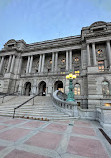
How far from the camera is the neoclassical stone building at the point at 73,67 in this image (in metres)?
17.8

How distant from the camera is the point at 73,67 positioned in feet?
89.0

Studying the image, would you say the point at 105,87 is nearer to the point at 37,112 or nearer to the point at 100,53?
the point at 100,53

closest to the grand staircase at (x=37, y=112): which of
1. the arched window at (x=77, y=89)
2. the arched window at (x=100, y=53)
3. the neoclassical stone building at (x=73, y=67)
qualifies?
the neoclassical stone building at (x=73, y=67)

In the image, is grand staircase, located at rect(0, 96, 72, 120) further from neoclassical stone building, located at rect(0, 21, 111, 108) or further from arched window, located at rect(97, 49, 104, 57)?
arched window, located at rect(97, 49, 104, 57)

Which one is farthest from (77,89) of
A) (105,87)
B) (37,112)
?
(37,112)

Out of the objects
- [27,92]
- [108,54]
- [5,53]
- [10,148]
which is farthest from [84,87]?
[5,53]

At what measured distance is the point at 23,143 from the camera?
3.01m

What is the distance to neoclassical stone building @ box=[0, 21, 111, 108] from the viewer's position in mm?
17766

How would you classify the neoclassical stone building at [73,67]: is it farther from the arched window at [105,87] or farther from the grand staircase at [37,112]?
the grand staircase at [37,112]

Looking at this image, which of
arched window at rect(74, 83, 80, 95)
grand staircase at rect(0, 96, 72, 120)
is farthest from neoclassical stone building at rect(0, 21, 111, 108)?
grand staircase at rect(0, 96, 72, 120)

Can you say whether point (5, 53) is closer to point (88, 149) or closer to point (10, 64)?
point (10, 64)

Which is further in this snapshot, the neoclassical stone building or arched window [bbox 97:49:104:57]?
arched window [bbox 97:49:104:57]

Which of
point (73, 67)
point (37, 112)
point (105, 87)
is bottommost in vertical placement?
point (37, 112)

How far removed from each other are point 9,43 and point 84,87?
33540mm
